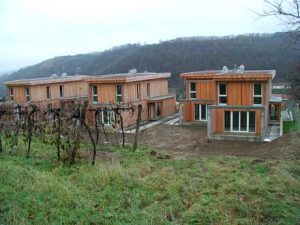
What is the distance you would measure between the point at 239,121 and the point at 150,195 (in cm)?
1700

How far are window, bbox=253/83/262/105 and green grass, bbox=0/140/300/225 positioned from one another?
14078 mm

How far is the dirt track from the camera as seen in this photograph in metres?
15.2

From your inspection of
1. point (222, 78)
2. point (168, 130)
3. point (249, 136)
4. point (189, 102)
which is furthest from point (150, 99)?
point (249, 136)

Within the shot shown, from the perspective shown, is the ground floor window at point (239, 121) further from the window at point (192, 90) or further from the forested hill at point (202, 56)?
the forested hill at point (202, 56)

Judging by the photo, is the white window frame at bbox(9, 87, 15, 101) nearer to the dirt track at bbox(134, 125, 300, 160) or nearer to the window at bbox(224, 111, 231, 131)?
the dirt track at bbox(134, 125, 300, 160)

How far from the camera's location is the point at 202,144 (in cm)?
1997

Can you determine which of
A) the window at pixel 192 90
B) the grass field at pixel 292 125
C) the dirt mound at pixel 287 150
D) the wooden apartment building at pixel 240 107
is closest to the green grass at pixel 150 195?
the dirt mound at pixel 287 150

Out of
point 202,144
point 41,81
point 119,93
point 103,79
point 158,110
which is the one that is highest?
point 103,79

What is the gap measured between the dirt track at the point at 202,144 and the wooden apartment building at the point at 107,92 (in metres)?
3.79

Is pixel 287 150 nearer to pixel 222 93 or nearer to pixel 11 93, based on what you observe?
pixel 222 93

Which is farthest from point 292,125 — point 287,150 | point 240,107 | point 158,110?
point 287,150

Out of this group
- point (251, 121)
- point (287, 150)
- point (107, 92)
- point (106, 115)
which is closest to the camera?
point (287, 150)

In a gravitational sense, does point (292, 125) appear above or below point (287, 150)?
below

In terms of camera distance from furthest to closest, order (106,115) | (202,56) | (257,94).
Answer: (202,56), (257,94), (106,115)
